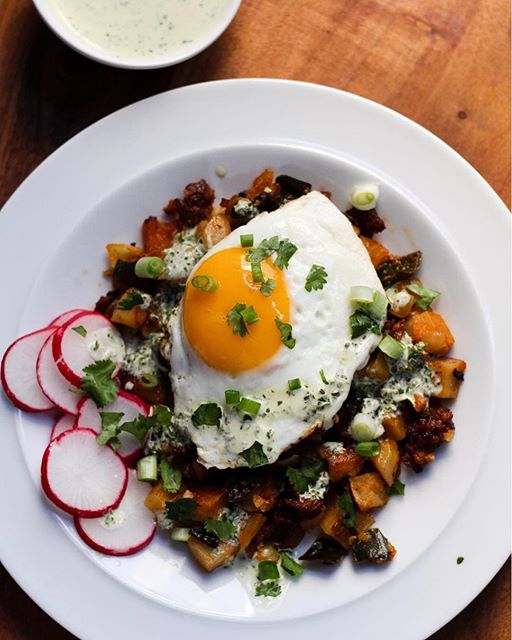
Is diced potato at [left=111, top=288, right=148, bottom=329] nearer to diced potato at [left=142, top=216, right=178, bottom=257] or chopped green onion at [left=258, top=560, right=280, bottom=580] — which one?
diced potato at [left=142, top=216, right=178, bottom=257]

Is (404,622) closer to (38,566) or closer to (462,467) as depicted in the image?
(462,467)

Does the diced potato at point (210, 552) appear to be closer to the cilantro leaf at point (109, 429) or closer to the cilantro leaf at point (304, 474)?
the cilantro leaf at point (304, 474)

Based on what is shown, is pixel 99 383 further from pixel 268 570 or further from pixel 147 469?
pixel 268 570

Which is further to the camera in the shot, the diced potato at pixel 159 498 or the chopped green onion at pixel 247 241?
the diced potato at pixel 159 498

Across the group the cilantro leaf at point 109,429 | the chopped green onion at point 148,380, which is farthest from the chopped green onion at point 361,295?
the cilantro leaf at point 109,429

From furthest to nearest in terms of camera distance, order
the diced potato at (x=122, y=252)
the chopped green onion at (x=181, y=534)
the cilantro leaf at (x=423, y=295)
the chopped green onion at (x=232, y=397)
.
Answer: the diced potato at (x=122, y=252), the cilantro leaf at (x=423, y=295), the chopped green onion at (x=181, y=534), the chopped green onion at (x=232, y=397)

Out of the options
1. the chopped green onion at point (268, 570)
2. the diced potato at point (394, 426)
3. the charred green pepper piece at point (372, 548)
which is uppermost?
the diced potato at point (394, 426)

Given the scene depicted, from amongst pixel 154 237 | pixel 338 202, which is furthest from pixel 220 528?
pixel 338 202
